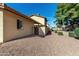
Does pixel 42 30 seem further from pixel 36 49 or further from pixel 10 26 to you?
pixel 36 49

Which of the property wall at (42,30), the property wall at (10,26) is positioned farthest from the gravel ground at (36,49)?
the property wall at (42,30)

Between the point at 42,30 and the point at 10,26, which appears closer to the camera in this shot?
the point at 10,26

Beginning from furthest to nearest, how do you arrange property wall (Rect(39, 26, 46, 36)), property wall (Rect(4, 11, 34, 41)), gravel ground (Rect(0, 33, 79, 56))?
1. property wall (Rect(39, 26, 46, 36))
2. property wall (Rect(4, 11, 34, 41))
3. gravel ground (Rect(0, 33, 79, 56))

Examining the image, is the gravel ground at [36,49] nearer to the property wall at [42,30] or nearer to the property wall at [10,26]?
the property wall at [10,26]

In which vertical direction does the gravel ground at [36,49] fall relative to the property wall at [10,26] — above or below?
below

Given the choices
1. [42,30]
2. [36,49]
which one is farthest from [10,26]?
[42,30]

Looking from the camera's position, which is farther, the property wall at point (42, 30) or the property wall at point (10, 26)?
the property wall at point (42, 30)

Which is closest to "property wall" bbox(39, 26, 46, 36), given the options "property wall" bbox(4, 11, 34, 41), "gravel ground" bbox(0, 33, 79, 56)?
"property wall" bbox(4, 11, 34, 41)

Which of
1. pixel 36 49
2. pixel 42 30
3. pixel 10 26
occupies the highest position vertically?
pixel 10 26

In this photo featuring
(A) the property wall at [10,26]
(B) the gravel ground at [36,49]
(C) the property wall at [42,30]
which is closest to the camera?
(B) the gravel ground at [36,49]

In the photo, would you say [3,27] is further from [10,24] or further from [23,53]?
[23,53]

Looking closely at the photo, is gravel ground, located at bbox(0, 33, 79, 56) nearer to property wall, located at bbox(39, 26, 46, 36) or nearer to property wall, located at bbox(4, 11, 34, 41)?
property wall, located at bbox(4, 11, 34, 41)

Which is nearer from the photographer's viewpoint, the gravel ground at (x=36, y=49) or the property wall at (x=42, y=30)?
the gravel ground at (x=36, y=49)

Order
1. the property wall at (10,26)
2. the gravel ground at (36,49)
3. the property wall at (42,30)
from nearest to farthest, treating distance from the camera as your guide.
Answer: the gravel ground at (36,49) → the property wall at (10,26) → the property wall at (42,30)
